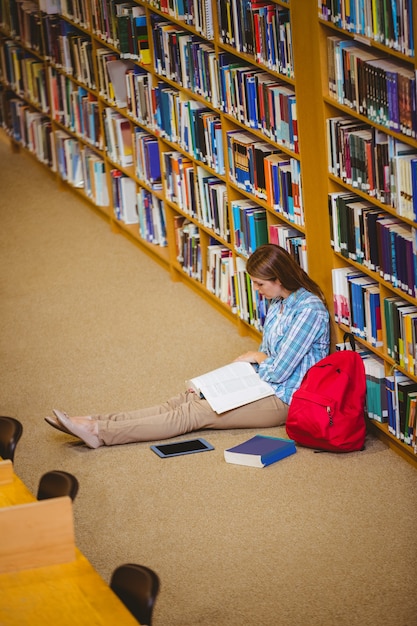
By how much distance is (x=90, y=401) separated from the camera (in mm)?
5605

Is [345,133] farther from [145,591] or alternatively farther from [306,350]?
[145,591]

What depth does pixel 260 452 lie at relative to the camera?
4.85 metres

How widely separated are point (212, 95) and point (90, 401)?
1851 millimetres

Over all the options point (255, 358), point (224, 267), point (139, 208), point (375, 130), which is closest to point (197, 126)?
point (224, 267)

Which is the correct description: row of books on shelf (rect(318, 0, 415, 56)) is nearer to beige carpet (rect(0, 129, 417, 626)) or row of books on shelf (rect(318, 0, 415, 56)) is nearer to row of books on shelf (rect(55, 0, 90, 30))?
beige carpet (rect(0, 129, 417, 626))

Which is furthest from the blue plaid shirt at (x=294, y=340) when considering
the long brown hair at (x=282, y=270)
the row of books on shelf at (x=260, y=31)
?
the row of books on shelf at (x=260, y=31)

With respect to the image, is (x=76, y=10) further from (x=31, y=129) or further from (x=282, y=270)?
(x=282, y=270)

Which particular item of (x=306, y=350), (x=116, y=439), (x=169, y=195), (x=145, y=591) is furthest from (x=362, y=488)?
(x=169, y=195)

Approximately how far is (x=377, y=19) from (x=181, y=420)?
209cm

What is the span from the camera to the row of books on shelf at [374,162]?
168 inches

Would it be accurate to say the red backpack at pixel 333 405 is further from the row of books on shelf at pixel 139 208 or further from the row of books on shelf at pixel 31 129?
the row of books on shelf at pixel 31 129

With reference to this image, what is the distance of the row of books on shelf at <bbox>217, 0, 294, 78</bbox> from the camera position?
4980 mm

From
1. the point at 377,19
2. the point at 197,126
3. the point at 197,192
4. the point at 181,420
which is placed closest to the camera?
the point at 377,19

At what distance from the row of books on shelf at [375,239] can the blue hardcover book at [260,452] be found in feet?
3.03
